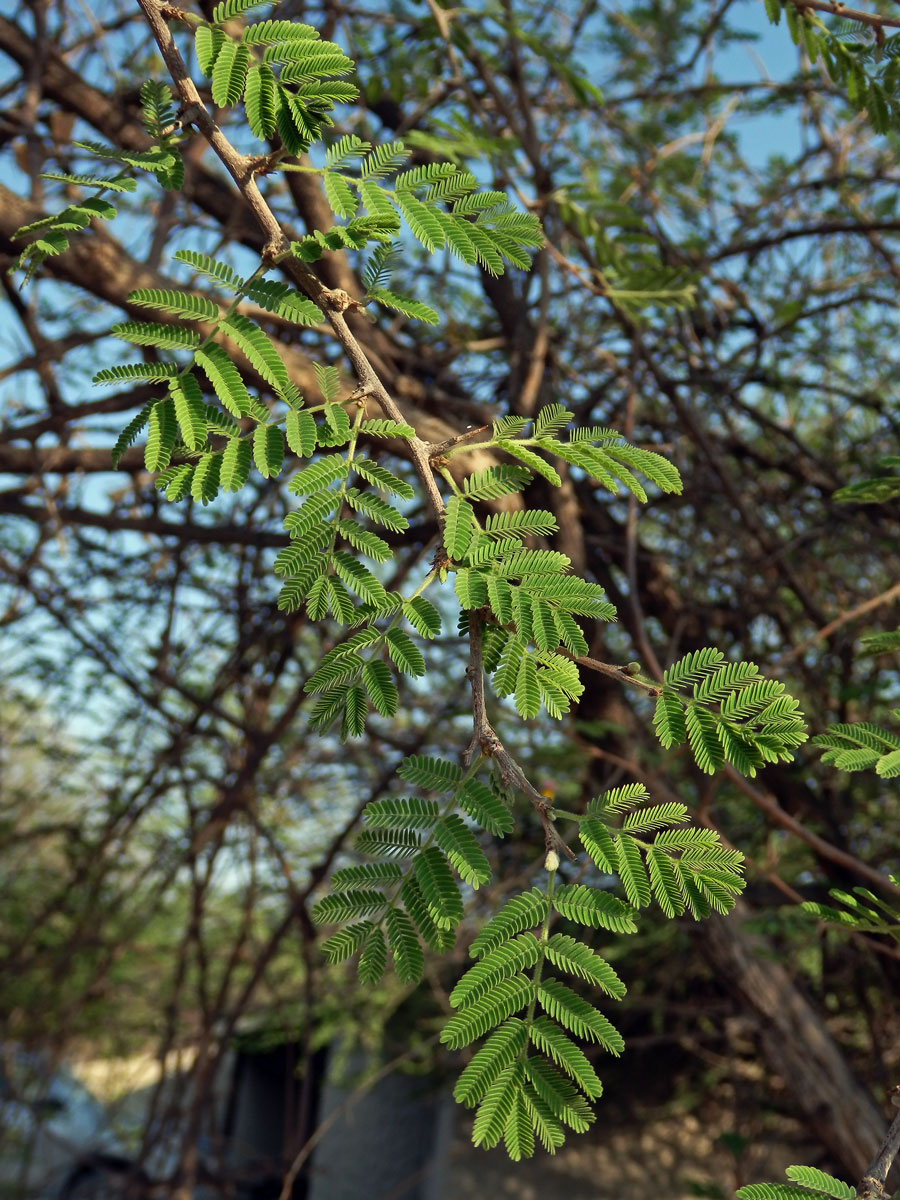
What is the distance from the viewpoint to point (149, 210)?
3652 mm

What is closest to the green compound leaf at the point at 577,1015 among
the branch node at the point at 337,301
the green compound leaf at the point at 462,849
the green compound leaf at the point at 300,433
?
the green compound leaf at the point at 462,849

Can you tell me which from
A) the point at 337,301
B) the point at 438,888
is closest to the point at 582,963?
the point at 438,888

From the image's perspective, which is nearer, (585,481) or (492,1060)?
(492,1060)

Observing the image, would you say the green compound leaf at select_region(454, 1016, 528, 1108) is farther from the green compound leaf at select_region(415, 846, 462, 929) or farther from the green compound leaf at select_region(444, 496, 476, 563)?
the green compound leaf at select_region(444, 496, 476, 563)

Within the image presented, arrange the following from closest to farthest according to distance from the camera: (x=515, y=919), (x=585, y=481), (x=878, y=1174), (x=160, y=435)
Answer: (x=878, y=1174)
(x=515, y=919)
(x=160, y=435)
(x=585, y=481)

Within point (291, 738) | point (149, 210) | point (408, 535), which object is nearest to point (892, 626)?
point (408, 535)

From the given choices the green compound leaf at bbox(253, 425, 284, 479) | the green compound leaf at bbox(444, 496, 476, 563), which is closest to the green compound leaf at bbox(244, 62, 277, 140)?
the green compound leaf at bbox(253, 425, 284, 479)

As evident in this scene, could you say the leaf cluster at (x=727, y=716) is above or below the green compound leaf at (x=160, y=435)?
below

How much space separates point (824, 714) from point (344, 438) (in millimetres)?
2285

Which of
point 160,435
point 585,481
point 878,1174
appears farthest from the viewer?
point 585,481


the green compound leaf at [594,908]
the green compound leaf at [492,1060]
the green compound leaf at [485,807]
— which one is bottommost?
the green compound leaf at [492,1060]

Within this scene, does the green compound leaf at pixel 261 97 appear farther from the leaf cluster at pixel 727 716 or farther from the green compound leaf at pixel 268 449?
the leaf cluster at pixel 727 716

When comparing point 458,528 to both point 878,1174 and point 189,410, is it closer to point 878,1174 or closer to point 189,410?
point 189,410

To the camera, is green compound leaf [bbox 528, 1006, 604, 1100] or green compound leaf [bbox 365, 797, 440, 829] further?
green compound leaf [bbox 365, 797, 440, 829]
